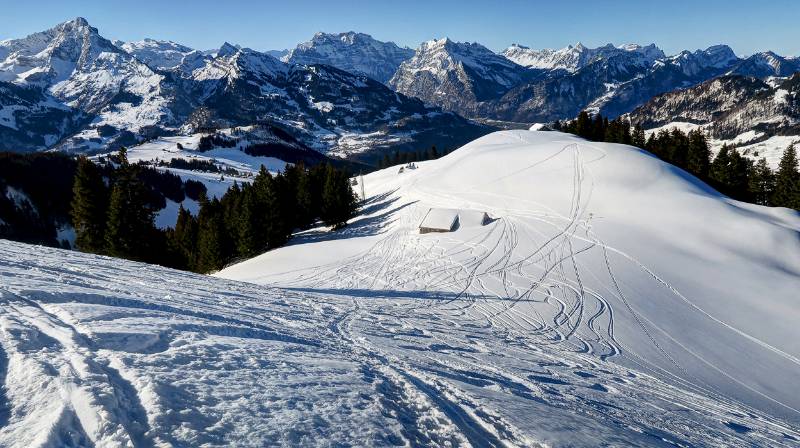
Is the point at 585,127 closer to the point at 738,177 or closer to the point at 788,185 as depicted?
the point at 738,177

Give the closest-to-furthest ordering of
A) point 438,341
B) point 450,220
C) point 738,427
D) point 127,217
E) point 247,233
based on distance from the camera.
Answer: point 738,427 → point 438,341 → point 127,217 → point 450,220 → point 247,233

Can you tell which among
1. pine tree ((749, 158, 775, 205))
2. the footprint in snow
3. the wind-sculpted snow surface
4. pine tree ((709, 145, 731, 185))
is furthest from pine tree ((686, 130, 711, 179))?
the footprint in snow

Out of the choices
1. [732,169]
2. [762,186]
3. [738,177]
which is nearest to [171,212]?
[732,169]

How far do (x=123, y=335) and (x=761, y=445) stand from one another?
16.5 meters

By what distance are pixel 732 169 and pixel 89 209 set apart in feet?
290

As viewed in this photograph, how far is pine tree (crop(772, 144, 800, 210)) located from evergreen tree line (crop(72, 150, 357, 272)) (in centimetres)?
6470

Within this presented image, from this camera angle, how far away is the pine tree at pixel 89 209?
127 ft

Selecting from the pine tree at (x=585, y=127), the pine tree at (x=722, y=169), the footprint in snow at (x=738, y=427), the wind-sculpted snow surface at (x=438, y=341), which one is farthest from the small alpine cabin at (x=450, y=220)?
the pine tree at (x=585, y=127)

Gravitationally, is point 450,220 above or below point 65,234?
above

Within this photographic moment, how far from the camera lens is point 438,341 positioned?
15.4m

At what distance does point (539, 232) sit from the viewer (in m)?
44.3

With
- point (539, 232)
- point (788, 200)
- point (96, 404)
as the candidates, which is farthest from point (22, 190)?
point (788, 200)

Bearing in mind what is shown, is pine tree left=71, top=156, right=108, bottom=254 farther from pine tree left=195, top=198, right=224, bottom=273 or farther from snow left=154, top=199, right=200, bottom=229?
snow left=154, top=199, right=200, bottom=229

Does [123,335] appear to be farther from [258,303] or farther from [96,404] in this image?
[258,303]
